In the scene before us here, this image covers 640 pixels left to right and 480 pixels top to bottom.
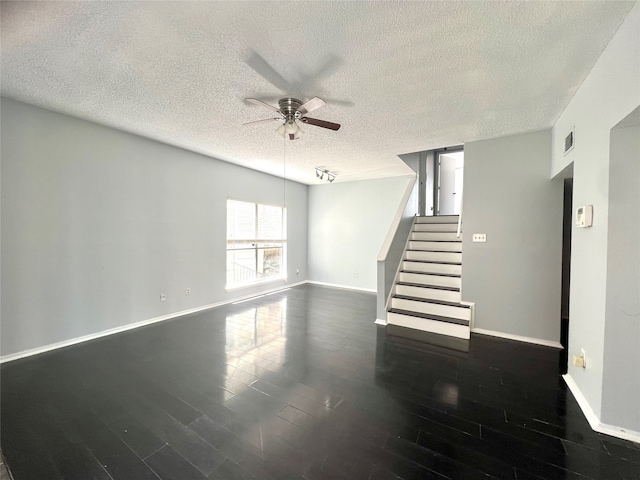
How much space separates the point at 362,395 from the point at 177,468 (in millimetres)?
1340

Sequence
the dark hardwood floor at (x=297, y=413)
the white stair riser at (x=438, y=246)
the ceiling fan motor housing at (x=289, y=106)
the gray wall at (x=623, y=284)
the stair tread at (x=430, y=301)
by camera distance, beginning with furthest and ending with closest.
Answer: the white stair riser at (x=438, y=246)
the stair tread at (x=430, y=301)
the ceiling fan motor housing at (x=289, y=106)
the gray wall at (x=623, y=284)
the dark hardwood floor at (x=297, y=413)

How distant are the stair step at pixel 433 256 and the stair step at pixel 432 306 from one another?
879 millimetres

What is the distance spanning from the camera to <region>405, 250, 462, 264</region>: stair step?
426 centimetres

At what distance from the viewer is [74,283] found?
9.89ft

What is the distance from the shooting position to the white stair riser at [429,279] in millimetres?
3863

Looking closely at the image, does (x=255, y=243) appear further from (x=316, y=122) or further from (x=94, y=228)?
(x=316, y=122)

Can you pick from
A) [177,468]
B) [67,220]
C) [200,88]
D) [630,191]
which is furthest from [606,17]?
[67,220]

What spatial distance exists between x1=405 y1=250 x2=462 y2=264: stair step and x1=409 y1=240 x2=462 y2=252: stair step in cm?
11

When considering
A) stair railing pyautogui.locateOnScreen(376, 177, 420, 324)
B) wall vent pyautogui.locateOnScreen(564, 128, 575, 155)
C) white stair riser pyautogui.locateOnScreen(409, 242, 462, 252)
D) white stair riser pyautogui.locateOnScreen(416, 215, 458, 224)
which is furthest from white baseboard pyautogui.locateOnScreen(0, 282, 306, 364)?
wall vent pyautogui.locateOnScreen(564, 128, 575, 155)

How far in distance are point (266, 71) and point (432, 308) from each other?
11.4 ft

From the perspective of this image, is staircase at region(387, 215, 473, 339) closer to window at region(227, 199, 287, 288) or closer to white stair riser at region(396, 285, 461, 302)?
white stair riser at region(396, 285, 461, 302)

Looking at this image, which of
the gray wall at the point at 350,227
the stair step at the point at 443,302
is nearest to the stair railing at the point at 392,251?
the stair step at the point at 443,302

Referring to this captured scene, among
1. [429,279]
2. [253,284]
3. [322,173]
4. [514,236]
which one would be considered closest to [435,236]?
[429,279]

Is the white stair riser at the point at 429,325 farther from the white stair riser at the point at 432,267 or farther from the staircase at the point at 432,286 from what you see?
the white stair riser at the point at 432,267
